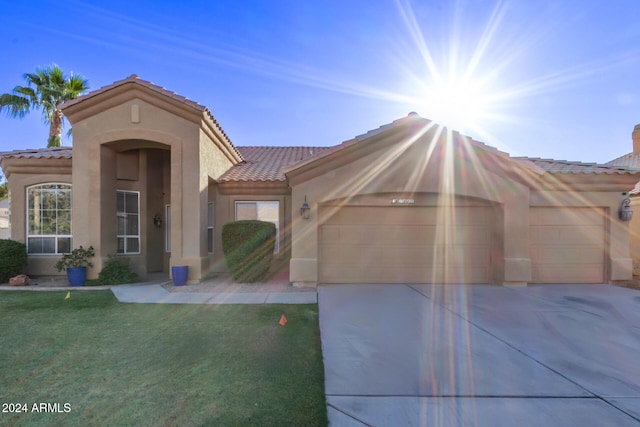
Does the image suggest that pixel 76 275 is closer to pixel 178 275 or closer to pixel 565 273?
pixel 178 275

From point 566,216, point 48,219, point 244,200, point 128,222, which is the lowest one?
point 128,222

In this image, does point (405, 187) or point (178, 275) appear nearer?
point (405, 187)

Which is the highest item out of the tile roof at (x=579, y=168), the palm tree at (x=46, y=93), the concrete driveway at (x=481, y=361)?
the palm tree at (x=46, y=93)

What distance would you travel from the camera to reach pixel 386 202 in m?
9.49

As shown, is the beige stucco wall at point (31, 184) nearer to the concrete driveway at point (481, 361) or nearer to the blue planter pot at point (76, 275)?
the blue planter pot at point (76, 275)

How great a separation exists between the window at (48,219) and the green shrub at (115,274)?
2229 mm

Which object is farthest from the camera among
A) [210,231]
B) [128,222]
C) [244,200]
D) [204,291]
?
[244,200]

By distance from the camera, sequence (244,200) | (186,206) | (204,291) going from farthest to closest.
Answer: (244,200)
(186,206)
(204,291)

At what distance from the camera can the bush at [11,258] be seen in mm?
9430

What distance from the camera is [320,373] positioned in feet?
13.0

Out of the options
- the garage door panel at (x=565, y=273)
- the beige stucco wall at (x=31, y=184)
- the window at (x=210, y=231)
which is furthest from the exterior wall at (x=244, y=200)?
the garage door panel at (x=565, y=273)

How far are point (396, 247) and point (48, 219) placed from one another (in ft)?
38.7

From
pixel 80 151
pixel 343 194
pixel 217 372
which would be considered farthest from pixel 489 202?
pixel 80 151

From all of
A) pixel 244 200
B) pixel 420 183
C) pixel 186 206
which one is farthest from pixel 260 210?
pixel 420 183
